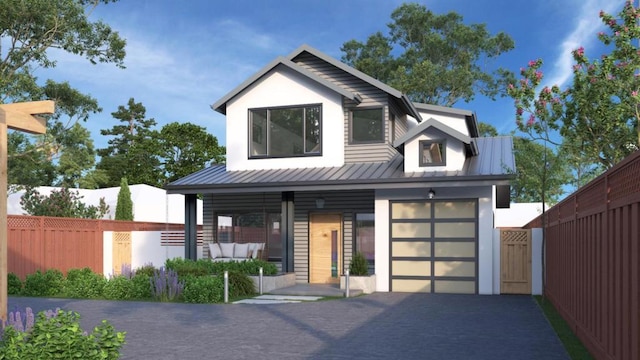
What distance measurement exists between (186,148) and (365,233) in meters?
31.4

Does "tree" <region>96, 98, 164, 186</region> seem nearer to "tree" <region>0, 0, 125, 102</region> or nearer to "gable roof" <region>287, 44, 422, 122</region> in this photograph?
"tree" <region>0, 0, 125, 102</region>

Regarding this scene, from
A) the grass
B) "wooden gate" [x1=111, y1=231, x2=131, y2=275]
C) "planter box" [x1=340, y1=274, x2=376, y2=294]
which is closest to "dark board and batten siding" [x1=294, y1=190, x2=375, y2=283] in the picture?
"planter box" [x1=340, y1=274, x2=376, y2=294]

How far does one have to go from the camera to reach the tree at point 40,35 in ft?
85.6

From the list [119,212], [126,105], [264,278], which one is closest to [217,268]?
[264,278]

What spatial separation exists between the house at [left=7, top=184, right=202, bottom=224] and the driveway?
931 inches

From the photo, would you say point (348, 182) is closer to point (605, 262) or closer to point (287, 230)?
point (287, 230)

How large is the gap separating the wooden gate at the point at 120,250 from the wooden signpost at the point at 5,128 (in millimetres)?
14865

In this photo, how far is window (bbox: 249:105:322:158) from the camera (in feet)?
63.9

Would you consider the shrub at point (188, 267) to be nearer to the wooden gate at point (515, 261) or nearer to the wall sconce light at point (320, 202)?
the wall sconce light at point (320, 202)

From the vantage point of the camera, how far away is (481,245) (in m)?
16.8

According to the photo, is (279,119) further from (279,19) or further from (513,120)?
(279,19)

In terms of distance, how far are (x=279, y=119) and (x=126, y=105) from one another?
55.1 m

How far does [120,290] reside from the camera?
15.9 m

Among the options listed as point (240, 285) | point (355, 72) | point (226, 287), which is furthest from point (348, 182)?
point (226, 287)
